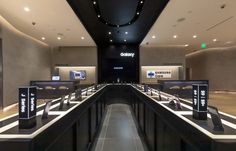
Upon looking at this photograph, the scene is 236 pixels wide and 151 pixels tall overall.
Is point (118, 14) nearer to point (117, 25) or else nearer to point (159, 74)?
point (117, 25)

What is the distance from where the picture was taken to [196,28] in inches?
370

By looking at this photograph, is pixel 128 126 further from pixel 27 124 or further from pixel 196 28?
pixel 196 28

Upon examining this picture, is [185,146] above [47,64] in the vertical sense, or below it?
below

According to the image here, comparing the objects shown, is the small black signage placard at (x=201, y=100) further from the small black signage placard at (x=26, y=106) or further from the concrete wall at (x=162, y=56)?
the concrete wall at (x=162, y=56)

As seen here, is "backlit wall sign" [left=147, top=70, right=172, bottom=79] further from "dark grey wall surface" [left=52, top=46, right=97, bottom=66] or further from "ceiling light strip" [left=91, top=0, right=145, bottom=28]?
"ceiling light strip" [left=91, top=0, right=145, bottom=28]

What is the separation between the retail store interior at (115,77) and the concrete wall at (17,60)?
0.14 feet

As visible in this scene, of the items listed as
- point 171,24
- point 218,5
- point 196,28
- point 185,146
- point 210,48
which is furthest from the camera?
point 210,48

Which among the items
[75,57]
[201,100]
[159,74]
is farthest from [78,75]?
[201,100]

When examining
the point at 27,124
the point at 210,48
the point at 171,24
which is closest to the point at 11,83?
the point at 171,24

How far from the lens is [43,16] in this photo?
7312mm

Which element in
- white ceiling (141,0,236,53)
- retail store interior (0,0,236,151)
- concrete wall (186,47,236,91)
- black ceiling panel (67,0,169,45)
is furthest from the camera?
concrete wall (186,47,236,91)

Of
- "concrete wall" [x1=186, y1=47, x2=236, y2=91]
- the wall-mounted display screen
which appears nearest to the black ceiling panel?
the wall-mounted display screen

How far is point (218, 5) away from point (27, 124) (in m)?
6.52

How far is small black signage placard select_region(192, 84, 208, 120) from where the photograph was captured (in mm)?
1566
